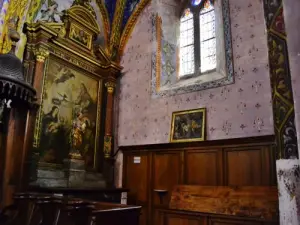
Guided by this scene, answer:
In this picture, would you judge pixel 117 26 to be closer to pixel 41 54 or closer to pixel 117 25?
pixel 117 25

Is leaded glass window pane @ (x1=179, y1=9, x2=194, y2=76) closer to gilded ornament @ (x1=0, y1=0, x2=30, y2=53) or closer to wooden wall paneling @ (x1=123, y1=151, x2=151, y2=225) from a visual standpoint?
wooden wall paneling @ (x1=123, y1=151, x2=151, y2=225)

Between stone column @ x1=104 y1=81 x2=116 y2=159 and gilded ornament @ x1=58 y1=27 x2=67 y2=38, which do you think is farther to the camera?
stone column @ x1=104 y1=81 x2=116 y2=159

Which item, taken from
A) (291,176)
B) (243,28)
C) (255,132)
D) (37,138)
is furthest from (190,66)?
(291,176)

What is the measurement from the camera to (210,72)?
22.7 ft

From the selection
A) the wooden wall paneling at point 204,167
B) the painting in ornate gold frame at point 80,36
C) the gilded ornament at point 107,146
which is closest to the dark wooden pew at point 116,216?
the wooden wall paneling at point 204,167

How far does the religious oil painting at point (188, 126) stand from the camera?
20.8ft

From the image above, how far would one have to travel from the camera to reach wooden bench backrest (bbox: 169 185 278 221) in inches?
192

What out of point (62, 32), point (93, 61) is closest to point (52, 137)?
point (93, 61)

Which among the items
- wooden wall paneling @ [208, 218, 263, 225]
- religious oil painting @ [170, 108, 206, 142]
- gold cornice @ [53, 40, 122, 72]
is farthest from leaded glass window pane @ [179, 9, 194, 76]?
wooden wall paneling @ [208, 218, 263, 225]

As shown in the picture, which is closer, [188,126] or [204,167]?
[204,167]

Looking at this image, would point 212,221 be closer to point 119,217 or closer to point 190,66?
point 119,217

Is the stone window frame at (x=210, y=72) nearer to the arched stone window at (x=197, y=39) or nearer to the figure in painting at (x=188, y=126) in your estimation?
the arched stone window at (x=197, y=39)

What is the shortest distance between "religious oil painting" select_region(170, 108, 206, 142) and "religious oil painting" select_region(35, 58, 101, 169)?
2182mm

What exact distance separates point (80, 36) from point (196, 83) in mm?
3308
